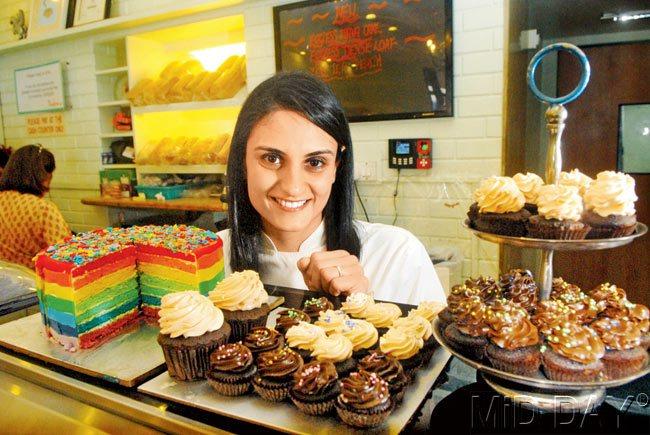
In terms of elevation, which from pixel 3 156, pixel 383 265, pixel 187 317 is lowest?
pixel 383 265

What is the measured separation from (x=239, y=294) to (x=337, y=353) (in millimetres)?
365

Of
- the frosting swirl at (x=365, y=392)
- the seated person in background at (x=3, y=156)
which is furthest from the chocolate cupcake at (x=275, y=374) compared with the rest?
the seated person in background at (x=3, y=156)

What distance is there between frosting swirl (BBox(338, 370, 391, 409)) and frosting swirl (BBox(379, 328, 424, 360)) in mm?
130

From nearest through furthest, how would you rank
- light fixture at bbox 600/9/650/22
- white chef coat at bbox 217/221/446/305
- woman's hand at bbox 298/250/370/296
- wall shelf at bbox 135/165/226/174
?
woman's hand at bbox 298/250/370/296, white chef coat at bbox 217/221/446/305, light fixture at bbox 600/9/650/22, wall shelf at bbox 135/165/226/174

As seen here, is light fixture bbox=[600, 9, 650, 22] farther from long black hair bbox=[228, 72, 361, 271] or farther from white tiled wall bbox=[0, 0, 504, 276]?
long black hair bbox=[228, 72, 361, 271]

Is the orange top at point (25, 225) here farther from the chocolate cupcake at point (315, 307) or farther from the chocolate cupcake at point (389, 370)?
the chocolate cupcake at point (389, 370)

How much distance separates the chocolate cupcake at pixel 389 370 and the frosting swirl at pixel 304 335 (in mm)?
128

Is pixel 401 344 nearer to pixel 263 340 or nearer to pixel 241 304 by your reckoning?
pixel 263 340

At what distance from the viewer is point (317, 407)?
88 cm

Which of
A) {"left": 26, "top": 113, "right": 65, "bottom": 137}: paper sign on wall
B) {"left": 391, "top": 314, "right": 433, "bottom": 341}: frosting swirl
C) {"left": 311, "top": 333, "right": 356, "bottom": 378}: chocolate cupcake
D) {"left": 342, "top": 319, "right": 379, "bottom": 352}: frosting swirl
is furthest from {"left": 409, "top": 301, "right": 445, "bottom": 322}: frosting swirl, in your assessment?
{"left": 26, "top": 113, "right": 65, "bottom": 137}: paper sign on wall

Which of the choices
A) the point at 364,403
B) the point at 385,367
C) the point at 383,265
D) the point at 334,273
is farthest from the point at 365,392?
the point at 383,265

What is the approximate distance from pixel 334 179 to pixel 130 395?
108 cm

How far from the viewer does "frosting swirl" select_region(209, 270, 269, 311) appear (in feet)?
4.19

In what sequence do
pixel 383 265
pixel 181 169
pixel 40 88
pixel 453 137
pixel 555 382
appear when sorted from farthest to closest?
pixel 40 88, pixel 181 169, pixel 453 137, pixel 383 265, pixel 555 382
